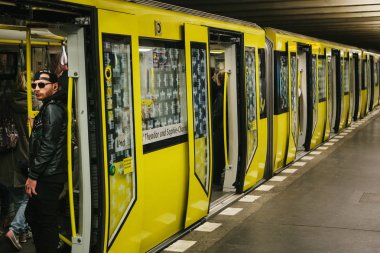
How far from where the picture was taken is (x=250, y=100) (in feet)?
29.0

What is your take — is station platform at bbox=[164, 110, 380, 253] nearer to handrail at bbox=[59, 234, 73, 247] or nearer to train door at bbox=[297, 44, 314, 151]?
handrail at bbox=[59, 234, 73, 247]

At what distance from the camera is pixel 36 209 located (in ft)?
16.1

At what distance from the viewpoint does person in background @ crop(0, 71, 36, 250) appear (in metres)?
6.04

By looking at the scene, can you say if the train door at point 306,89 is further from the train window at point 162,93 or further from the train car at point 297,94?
the train window at point 162,93

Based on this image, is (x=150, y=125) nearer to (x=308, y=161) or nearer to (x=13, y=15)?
(x=13, y=15)

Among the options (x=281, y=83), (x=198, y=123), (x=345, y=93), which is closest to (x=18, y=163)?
(x=198, y=123)

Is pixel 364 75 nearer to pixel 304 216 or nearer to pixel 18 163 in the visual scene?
pixel 304 216

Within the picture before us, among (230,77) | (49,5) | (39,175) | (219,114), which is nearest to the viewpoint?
(49,5)

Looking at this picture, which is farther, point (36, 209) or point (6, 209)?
point (6, 209)

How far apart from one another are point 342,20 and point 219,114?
557 inches

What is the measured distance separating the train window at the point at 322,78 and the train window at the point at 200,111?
24.2 feet

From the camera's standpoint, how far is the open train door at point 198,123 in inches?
255

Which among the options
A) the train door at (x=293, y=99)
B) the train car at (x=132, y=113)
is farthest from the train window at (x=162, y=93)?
the train door at (x=293, y=99)

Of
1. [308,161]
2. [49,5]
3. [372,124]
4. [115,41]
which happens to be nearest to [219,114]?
[308,161]
